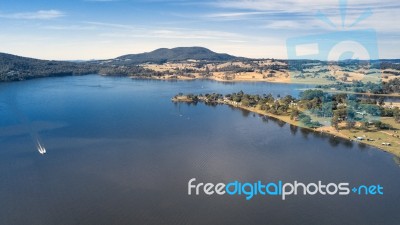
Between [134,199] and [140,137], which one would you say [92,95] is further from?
[134,199]

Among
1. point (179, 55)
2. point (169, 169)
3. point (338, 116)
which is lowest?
point (169, 169)

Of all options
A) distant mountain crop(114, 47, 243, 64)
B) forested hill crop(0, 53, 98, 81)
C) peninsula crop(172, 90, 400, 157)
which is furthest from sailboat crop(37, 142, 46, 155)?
distant mountain crop(114, 47, 243, 64)

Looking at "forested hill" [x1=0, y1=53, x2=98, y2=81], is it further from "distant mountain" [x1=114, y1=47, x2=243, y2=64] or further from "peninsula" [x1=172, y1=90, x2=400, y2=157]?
"distant mountain" [x1=114, y1=47, x2=243, y2=64]

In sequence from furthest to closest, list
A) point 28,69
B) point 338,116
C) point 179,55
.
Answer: point 179,55 < point 28,69 < point 338,116

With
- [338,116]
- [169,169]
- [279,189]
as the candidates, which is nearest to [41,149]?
[169,169]

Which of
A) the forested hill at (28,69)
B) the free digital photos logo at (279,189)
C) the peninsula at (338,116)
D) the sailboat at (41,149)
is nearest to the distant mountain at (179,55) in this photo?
the forested hill at (28,69)

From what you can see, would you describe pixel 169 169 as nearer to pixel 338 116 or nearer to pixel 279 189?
pixel 279 189

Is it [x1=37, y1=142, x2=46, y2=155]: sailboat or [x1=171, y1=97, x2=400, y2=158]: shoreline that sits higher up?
[x1=37, y1=142, x2=46, y2=155]: sailboat

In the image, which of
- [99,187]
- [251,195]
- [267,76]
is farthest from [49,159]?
[267,76]
